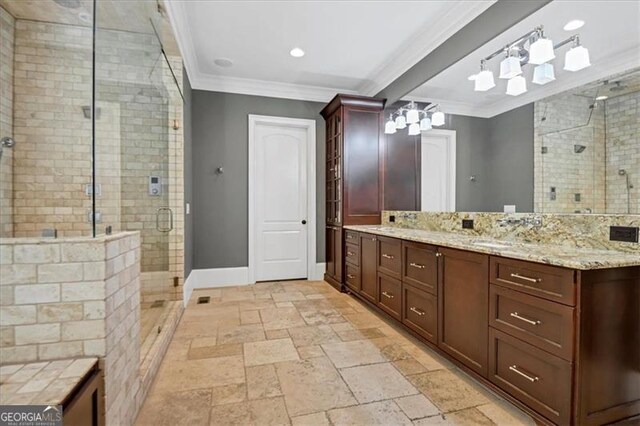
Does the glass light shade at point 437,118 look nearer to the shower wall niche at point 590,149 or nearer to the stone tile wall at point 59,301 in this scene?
the shower wall niche at point 590,149

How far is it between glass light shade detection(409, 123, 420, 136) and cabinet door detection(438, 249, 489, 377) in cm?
188

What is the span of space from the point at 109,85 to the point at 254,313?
2.58 metres

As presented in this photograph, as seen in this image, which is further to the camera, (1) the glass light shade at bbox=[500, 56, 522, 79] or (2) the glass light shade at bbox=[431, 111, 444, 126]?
(2) the glass light shade at bbox=[431, 111, 444, 126]

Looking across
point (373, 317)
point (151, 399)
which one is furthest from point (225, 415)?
point (373, 317)

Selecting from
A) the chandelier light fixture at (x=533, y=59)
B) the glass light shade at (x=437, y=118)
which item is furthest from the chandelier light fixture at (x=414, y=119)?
the chandelier light fixture at (x=533, y=59)

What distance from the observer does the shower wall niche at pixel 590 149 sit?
1.69m

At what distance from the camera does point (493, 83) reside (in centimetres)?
254

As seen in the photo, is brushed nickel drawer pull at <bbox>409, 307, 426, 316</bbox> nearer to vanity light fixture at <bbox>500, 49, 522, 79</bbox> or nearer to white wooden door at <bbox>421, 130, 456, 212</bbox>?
white wooden door at <bbox>421, 130, 456, 212</bbox>

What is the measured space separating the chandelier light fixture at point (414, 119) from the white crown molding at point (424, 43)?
1.46 feet

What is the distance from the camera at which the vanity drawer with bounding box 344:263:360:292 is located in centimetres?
369

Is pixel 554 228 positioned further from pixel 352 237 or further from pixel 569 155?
pixel 352 237

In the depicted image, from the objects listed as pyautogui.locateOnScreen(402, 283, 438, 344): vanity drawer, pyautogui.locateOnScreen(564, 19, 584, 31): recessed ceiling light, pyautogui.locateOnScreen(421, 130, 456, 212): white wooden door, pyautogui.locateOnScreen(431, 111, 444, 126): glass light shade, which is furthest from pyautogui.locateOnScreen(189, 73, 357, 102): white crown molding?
pyautogui.locateOnScreen(402, 283, 438, 344): vanity drawer

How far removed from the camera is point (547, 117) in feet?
6.99

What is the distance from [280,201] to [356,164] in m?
1.28
